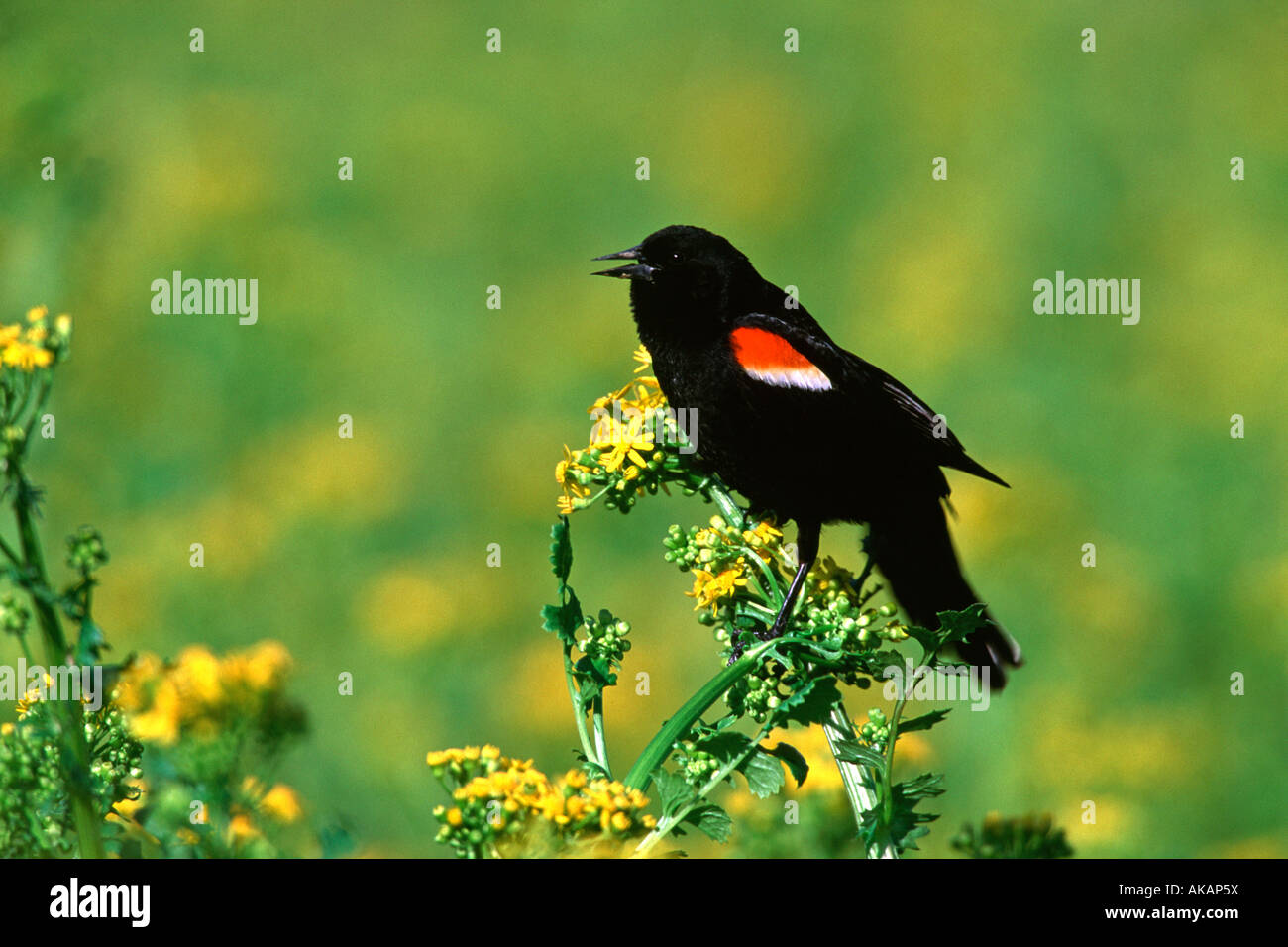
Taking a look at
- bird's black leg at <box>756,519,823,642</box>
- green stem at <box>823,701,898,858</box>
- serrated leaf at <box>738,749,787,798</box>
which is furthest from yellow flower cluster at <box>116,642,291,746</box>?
bird's black leg at <box>756,519,823,642</box>

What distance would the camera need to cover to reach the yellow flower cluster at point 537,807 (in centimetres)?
151

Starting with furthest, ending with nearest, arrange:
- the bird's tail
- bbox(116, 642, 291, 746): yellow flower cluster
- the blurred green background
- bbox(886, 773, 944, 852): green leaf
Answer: the blurred green background → the bird's tail → bbox(886, 773, 944, 852): green leaf → bbox(116, 642, 291, 746): yellow flower cluster

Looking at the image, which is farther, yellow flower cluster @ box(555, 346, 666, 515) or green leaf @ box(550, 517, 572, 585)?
yellow flower cluster @ box(555, 346, 666, 515)

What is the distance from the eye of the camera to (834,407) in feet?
10.5

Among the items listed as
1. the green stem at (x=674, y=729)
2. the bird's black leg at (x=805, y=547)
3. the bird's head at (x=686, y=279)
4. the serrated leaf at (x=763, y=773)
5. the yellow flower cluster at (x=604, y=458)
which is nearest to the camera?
the green stem at (x=674, y=729)

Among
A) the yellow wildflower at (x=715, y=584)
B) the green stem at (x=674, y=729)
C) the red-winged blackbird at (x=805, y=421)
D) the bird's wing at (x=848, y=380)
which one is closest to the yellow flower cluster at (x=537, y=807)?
the green stem at (x=674, y=729)

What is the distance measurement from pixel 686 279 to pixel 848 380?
504mm

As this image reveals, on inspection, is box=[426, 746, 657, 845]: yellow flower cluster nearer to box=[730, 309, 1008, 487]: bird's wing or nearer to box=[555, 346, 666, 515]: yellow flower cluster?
box=[555, 346, 666, 515]: yellow flower cluster

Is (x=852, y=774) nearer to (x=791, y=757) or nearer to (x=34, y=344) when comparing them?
(x=791, y=757)

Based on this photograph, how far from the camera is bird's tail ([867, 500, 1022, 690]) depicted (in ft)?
10.7

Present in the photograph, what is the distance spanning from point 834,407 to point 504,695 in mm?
2736

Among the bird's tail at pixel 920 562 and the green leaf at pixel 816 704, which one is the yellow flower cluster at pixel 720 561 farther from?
the bird's tail at pixel 920 562

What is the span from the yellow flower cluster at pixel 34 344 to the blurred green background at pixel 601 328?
2362 mm

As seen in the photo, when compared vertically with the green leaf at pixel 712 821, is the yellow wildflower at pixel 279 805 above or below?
above
